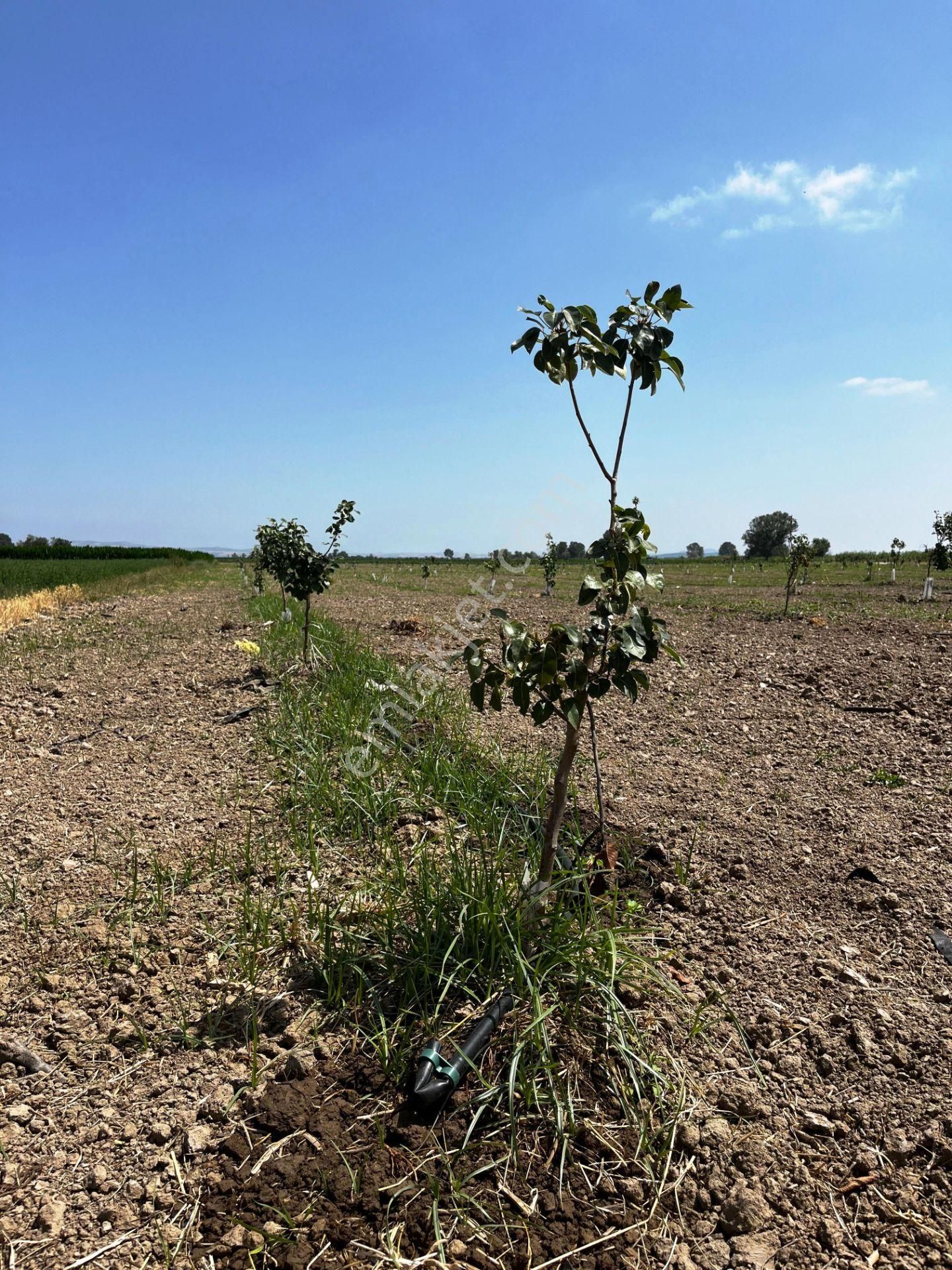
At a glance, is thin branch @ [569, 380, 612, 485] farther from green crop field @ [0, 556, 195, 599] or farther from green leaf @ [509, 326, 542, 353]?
green crop field @ [0, 556, 195, 599]

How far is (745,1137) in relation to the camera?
2.33m

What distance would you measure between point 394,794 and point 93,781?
2214mm

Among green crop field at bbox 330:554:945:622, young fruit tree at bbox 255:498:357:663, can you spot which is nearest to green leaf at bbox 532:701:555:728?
green crop field at bbox 330:554:945:622

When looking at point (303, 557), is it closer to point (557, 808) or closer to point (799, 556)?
point (557, 808)

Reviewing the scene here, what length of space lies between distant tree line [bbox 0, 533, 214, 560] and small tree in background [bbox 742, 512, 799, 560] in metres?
73.2

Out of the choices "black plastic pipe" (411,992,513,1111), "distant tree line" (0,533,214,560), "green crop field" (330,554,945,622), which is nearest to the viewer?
"black plastic pipe" (411,992,513,1111)

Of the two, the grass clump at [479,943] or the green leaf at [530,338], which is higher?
the green leaf at [530,338]

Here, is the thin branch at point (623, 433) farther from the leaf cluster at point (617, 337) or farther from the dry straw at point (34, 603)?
the dry straw at point (34, 603)

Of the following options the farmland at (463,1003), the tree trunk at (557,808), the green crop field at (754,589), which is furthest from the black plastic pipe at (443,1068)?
the green crop field at (754,589)

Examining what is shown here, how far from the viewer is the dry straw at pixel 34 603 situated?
13.0m

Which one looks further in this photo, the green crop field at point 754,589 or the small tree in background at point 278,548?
the green crop field at point 754,589

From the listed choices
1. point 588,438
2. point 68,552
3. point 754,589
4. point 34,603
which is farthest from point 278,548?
point 68,552

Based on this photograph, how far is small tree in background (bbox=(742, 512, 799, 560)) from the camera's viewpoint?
4035 inches

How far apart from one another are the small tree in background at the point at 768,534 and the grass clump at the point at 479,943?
337 feet
